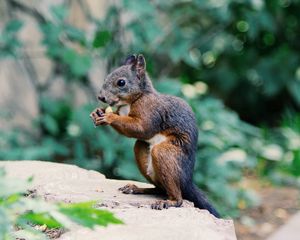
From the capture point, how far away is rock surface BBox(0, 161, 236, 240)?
3.60 metres

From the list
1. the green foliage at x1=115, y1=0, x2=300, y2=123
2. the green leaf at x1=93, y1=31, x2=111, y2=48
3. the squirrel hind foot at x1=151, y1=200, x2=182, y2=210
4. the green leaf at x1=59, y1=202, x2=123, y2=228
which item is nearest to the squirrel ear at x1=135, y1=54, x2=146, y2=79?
the squirrel hind foot at x1=151, y1=200, x2=182, y2=210

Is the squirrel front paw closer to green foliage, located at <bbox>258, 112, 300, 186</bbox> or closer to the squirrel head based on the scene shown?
the squirrel head

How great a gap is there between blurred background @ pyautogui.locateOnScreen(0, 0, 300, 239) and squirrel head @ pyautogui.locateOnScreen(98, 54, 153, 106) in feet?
6.54

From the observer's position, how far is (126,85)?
15.9 ft

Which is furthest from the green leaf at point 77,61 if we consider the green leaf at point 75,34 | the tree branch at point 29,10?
the tree branch at point 29,10

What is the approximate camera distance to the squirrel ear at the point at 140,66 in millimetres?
4898

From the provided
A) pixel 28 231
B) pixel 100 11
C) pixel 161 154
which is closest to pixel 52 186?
pixel 161 154

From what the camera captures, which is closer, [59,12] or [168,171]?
[168,171]

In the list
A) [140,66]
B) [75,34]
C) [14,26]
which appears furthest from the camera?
[75,34]

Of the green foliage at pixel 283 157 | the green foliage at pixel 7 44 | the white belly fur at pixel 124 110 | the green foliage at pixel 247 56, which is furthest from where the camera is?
the green foliage at pixel 247 56

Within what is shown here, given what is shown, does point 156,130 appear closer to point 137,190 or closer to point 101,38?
point 137,190

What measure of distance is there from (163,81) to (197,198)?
2.92m

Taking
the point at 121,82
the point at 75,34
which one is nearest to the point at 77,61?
the point at 75,34

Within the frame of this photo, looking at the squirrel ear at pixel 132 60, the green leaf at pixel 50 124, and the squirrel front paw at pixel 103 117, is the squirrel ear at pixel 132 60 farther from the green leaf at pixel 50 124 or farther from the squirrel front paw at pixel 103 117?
the green leaf at pixel 50 124
